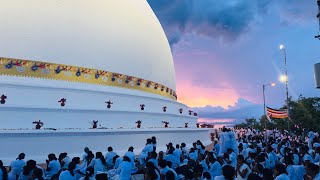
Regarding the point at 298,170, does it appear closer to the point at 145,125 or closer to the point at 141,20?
the point at 145,125

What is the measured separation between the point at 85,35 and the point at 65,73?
10.7 ft

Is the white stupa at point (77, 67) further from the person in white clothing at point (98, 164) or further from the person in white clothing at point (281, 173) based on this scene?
the person in white clothing at point (281, 173)

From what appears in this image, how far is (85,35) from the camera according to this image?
21.8 meters

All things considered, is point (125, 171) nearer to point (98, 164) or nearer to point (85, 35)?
point (98, 164)

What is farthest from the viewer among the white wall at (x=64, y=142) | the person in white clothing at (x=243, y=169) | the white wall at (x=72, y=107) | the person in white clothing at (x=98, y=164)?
the white wall at (x=72, y=107)

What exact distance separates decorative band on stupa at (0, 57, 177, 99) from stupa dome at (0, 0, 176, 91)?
0.29 m

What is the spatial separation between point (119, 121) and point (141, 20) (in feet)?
30.8

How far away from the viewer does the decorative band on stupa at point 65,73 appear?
61.6 feet

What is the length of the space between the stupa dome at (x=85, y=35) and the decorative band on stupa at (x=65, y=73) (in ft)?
0.96

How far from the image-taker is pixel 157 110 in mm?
24484

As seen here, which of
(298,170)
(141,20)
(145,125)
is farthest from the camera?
(141,20)

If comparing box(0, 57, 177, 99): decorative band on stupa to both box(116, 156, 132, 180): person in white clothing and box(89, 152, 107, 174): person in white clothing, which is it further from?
box(116, 156, 132, 180): person in white clothing

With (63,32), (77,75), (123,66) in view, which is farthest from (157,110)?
(63,32)

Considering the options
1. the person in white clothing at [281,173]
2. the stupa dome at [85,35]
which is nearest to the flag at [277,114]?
the stupa dome at [85,35]
